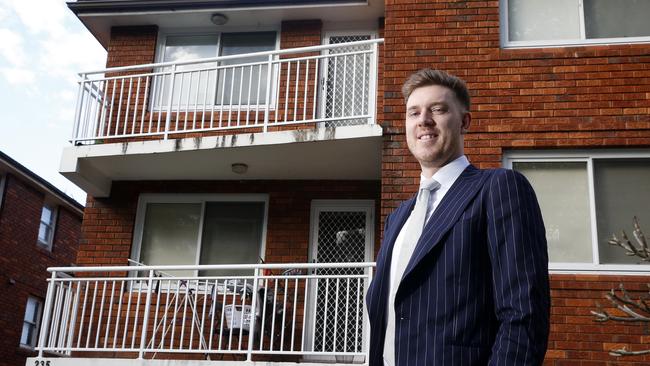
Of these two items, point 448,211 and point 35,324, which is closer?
point 448,211

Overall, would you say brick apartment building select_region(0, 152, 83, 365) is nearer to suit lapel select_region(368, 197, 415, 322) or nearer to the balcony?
the balcony

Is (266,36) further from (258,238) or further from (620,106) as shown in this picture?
(620,106)

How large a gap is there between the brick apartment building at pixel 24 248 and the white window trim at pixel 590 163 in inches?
501

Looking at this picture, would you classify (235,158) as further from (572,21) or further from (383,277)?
(383,277)

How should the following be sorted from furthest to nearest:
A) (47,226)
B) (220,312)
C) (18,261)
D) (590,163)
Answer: (47,226), (18,261), (220,312), (590,163)

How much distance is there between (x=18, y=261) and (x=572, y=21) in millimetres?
14155

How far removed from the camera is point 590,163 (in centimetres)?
823

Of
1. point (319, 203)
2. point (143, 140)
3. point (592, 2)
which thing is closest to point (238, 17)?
point (143, 140)

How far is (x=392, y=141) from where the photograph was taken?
8.58m

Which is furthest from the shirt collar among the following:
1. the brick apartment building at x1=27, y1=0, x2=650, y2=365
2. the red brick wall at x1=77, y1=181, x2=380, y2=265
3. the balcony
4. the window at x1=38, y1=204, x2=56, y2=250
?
the window at x1=38, y1=204, x2=56, y2=250

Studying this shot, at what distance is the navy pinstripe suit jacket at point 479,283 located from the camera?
75.5 inches

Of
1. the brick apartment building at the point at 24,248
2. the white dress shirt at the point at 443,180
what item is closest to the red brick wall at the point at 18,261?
the brick apartment building at the point at 24,248

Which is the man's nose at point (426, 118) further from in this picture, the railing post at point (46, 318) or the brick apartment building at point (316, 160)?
the railing post at point (46, 318)

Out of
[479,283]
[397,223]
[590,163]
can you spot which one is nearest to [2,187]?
[590,163]
